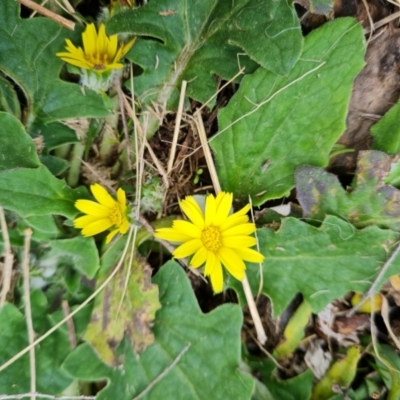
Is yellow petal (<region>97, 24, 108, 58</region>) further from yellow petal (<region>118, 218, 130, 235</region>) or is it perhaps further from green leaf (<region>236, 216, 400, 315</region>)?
green leaf (<region>236, 216, 400, 315</region>)

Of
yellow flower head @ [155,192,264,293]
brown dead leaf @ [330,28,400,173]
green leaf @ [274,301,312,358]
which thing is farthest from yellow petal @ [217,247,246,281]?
brown dead leaf @ [330,28,400,173]

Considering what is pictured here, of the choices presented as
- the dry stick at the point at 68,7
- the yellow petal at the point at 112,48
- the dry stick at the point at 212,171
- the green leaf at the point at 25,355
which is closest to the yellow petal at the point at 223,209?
the dry stick at the point at 212,171

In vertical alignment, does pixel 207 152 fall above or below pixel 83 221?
above

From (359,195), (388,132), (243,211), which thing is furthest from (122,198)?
(388,132)

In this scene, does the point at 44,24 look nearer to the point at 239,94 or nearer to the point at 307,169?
the point at 239,94

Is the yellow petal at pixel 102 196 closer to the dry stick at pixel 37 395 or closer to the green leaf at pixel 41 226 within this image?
the green leaf at pixel 41 226

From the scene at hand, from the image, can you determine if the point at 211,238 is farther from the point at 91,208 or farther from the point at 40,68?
the point at 40,68

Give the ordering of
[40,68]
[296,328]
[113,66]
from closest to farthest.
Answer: [113,66]
[40,68]
[296,328]
